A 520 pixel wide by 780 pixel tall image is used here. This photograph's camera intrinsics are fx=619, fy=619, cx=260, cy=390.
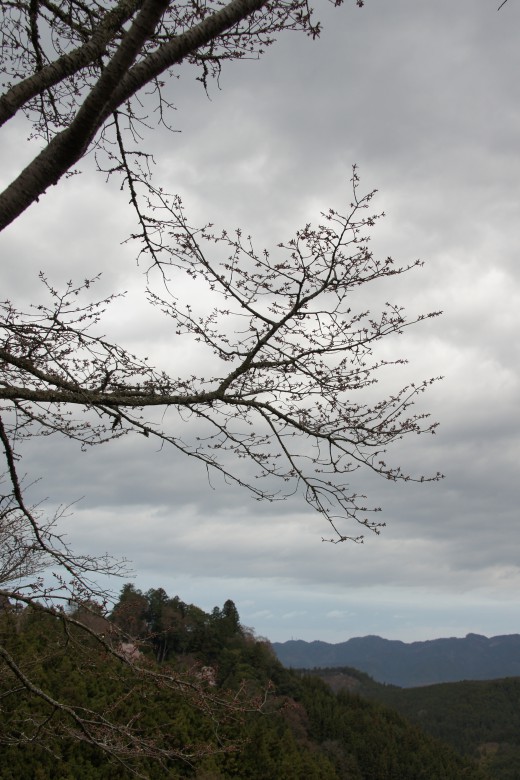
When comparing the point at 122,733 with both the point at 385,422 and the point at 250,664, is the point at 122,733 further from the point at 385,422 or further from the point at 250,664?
the point at 250,664

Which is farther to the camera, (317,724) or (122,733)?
(317,724)

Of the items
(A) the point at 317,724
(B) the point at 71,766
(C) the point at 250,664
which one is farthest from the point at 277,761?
(A) the point at 317,724

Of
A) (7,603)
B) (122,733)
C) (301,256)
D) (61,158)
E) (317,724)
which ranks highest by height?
(317,724)

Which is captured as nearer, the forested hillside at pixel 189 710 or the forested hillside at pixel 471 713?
the forested hillside at pixel 189 710

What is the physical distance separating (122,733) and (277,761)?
104 ft

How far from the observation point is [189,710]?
85.5 feet

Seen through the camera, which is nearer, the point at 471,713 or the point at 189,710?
the point at 189,710

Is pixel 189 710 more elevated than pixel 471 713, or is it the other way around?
pixel 471 713

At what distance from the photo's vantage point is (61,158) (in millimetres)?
2453

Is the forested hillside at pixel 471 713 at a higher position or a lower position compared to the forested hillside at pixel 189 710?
higher

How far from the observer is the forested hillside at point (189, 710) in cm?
443

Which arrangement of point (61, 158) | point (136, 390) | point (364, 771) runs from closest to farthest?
1. point (61, 158)
2. point (136, 390)
3. point (364, 771)

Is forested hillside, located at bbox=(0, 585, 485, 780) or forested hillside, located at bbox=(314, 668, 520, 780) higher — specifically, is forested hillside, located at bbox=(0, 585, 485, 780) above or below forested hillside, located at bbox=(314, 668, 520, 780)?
below

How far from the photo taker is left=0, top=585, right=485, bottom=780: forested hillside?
443cm
